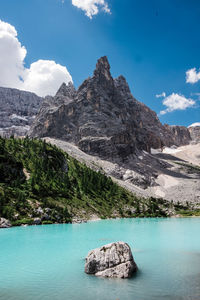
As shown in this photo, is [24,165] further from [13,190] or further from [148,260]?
[148,260]

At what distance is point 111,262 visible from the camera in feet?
48.0

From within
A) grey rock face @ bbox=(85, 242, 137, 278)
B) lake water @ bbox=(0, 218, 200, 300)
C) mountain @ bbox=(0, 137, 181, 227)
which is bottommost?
lake water @ bbox=(0, 218, 200, 300)

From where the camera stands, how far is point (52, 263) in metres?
18.2

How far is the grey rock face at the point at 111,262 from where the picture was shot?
1414 cm

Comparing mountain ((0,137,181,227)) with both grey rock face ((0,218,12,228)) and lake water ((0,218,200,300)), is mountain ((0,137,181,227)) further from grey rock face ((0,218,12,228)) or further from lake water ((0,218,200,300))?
lake water ((0,218,200,300))

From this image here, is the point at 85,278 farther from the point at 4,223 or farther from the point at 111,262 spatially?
the point at 4,223

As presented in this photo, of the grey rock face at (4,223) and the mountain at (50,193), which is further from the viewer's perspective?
the mountain at (50,193)

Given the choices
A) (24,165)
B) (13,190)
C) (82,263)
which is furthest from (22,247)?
(24,165)

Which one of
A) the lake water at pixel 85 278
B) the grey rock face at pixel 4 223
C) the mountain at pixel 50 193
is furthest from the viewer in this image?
the mountain at pixel 50 193

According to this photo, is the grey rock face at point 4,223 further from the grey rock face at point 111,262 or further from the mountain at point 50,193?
the grey rock face at point 111,262

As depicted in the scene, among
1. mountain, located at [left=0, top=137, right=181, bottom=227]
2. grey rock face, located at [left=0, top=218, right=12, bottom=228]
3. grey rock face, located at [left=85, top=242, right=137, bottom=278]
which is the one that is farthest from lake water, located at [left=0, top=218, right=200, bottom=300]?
mountain, located at [left=0, top=137, right=181, bottom=227]

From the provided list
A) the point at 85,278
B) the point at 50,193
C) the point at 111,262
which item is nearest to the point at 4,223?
the point at 50,193

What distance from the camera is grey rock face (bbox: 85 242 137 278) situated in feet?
46.4

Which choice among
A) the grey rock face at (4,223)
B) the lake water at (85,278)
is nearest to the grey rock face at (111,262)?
the lake water at (85,278)
